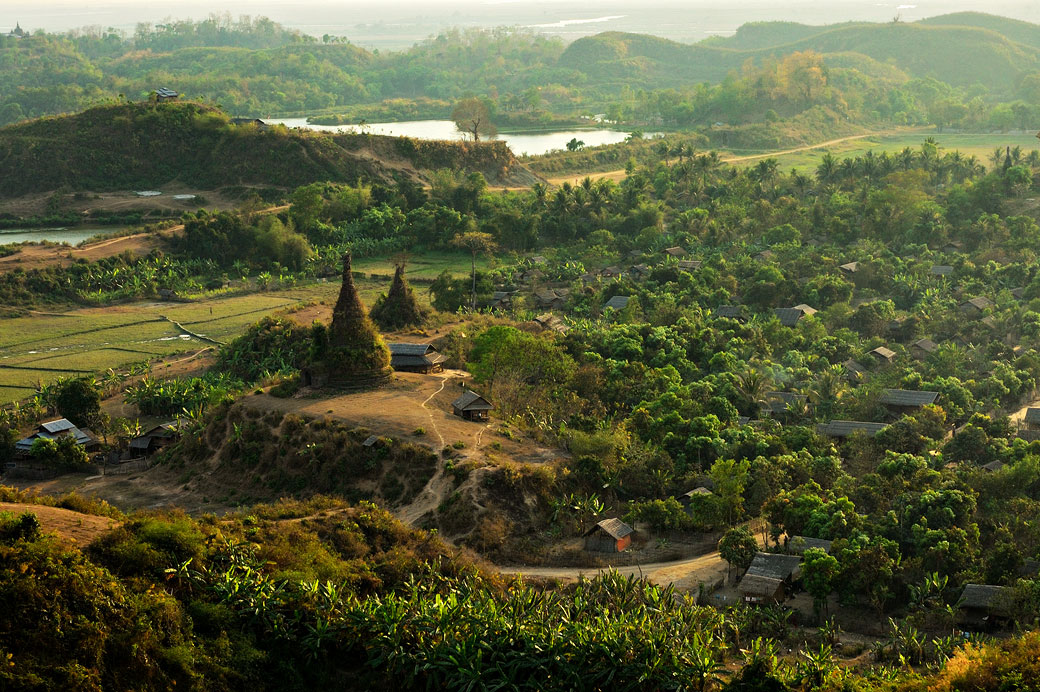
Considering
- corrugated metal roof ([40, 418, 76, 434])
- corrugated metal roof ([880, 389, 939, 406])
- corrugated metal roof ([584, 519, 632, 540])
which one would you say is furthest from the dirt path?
corrugated metal roof ([584, 519, 632, 540])

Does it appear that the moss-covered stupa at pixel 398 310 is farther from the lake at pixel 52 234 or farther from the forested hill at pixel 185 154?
the forested hill at pixel 185 154

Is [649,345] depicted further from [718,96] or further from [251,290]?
[718,96]

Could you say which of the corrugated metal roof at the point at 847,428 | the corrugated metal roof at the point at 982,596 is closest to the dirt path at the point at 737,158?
the corrugated metal roof at the point at 847,428

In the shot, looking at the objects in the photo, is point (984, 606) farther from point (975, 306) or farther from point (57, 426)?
point (57, 426)

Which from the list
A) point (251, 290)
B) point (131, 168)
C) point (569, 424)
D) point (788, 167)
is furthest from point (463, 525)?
point (788, 167)

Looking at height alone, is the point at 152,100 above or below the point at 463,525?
above

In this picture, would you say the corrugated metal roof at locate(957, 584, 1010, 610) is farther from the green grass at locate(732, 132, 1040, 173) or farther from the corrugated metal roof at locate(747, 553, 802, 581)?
the green grass at locate(732, 132, 1040, 173)
